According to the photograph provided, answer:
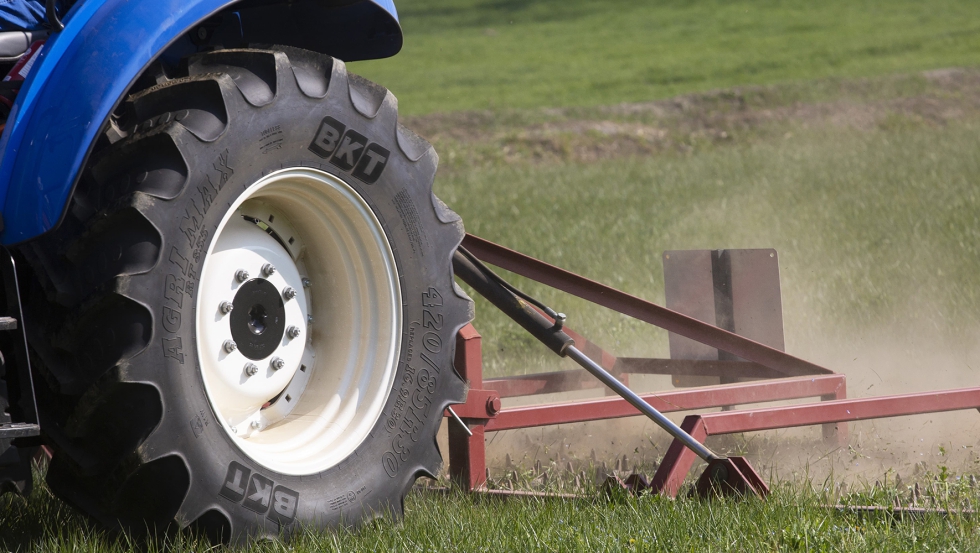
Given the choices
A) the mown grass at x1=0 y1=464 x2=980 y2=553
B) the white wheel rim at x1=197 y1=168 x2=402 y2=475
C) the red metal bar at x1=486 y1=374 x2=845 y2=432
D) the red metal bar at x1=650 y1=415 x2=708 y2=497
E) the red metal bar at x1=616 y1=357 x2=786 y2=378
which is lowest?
the mown grass at x1=0 y1=464 x2=980 y2=553

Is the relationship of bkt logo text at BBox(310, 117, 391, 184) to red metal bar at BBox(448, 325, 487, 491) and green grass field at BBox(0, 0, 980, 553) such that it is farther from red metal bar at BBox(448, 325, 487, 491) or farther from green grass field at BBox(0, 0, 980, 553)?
green grass field at BBox(0, 0, 980, 553)

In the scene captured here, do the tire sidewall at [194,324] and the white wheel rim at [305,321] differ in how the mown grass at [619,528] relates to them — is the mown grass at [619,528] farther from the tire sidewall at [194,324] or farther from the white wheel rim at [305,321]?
the white wheel rim at [305,321]

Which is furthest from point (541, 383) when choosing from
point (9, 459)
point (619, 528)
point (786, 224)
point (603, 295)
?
point (786, 224)

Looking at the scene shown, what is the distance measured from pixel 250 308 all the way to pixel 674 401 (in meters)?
1.60

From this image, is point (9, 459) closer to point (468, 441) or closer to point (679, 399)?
point (468, 441)

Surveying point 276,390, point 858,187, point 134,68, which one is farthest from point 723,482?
point 858,187

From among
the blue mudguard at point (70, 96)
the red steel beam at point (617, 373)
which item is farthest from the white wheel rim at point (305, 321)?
the red steel beam at point (617, 373)

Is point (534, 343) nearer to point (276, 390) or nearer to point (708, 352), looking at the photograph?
point (708, 352)

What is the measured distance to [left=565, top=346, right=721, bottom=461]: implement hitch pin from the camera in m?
2.99

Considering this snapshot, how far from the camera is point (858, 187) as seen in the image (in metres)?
10.4

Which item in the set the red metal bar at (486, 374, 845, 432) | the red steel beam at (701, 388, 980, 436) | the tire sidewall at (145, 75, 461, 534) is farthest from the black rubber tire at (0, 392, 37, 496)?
the red steel beam at (701, 388, 980, 436)

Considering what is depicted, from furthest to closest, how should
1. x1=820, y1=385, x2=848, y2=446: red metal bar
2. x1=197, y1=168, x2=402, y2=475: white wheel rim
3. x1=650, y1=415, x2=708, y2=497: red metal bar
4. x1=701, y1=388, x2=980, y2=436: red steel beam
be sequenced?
x1=820, y1=385, x2=848, y2=446: red metal bar, x1=701, y1=388, x2=980, y2=436: red steel beam, x1=650, y1=415, x2=708, y2=497: red metal bar, x1=197, y1=168, x2=402, y2=475: white wheel rim

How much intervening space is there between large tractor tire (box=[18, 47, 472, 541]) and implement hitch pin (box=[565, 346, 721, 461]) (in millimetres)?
477

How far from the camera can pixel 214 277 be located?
259 cm
